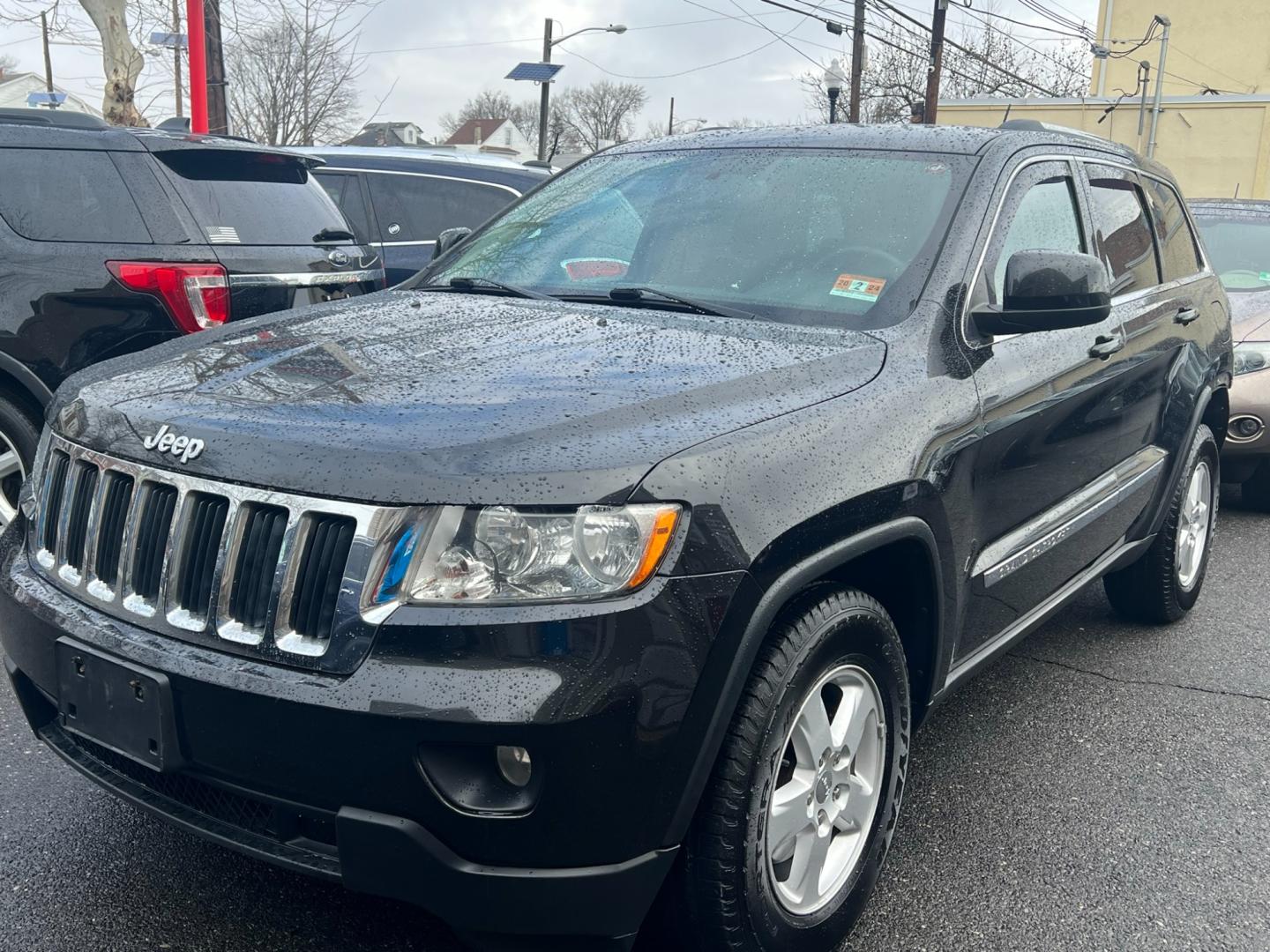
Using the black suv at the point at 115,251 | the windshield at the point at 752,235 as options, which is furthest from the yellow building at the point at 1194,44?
the windshield at the point at 752,235

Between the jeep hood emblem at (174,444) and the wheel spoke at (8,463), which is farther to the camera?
the wheel spoke at (8,463)

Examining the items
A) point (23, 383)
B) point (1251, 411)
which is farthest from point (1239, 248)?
point (23, 383)

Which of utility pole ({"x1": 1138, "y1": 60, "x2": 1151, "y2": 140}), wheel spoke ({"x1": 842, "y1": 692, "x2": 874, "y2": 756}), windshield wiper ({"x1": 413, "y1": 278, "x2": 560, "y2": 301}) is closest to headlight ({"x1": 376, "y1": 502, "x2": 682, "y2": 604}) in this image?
wheel spoke ({"x1": 842, "y1": 692, "x2": 874, "y2": 756})

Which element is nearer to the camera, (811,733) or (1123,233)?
(811,733)

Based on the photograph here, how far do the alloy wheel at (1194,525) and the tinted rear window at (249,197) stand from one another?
3983mm

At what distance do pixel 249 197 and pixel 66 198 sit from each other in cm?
80

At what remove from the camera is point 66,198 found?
5062 millimetres

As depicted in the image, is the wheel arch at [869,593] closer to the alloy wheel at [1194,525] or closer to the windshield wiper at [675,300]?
the windshield wiper at [675,300]

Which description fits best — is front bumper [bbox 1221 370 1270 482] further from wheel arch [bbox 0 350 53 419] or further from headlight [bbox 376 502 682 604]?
wheel arch [bbox 0 350 53 419]

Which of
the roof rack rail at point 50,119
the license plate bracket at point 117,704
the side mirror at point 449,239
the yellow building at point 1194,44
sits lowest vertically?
the license plate bracket at point 117,704

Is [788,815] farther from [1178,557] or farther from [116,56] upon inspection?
[116,56]

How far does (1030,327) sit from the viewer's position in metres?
3.06

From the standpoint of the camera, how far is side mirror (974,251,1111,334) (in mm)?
3014

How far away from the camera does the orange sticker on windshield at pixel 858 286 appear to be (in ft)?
10.0
